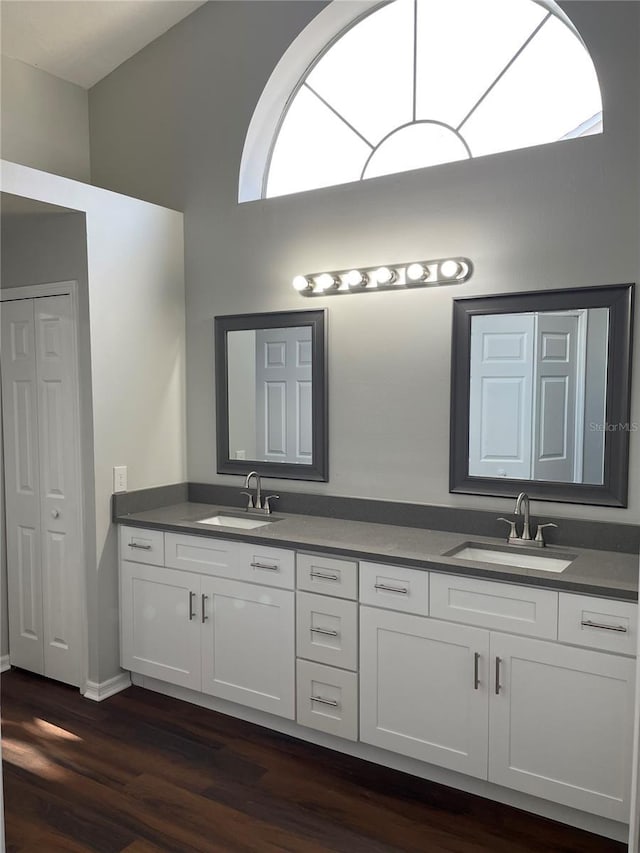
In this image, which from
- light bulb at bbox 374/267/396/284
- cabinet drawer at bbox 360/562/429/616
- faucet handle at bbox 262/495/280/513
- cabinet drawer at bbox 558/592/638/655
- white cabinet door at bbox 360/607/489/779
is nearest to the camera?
cabinet drawer at bbox 558/592/638/655

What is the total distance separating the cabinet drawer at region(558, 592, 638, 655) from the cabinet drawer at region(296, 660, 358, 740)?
2.90 ft

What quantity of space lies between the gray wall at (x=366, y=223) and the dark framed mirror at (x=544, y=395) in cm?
6

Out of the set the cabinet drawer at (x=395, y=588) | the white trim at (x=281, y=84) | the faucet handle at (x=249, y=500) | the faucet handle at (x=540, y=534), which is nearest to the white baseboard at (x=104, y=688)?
the faucet handle at (x=249, y=500)

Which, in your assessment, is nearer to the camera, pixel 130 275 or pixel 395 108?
pixel 395 108

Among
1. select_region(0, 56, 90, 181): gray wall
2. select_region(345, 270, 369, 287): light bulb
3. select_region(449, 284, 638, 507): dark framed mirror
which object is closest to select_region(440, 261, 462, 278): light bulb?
select_region(449, 284, 638, 507): dark framed mirror

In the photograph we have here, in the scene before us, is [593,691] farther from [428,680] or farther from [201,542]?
[201,542]

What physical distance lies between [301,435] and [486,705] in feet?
5.01

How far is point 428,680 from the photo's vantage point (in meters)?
2.60

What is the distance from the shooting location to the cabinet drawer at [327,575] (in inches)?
109

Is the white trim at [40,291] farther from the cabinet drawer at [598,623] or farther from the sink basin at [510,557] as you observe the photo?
the cabinet drawer at [598,623]

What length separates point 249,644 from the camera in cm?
307

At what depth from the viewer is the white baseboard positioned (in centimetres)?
339

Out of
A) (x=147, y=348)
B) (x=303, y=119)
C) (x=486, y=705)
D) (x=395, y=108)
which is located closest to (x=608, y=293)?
(x=395, y=108)

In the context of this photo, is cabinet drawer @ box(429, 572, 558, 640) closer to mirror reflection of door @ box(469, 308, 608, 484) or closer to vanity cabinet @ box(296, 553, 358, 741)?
vanity cabinet @ box(296, 553, 358, 741)
